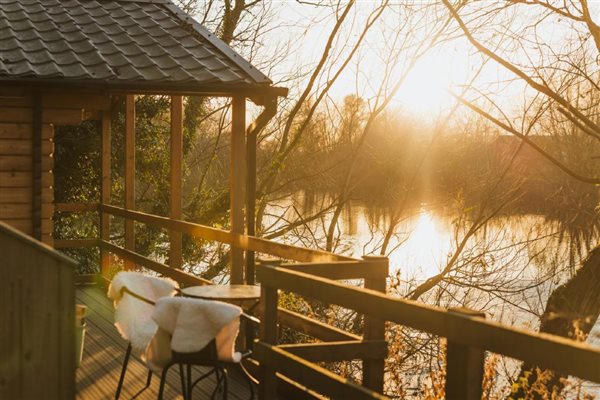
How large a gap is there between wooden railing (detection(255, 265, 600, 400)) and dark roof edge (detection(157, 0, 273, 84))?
3.71 metres

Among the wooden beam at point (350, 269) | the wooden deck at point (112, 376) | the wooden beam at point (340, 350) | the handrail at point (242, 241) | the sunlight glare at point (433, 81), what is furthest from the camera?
the sunlight glare at point (433, 81)

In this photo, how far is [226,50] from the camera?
27.7 feet

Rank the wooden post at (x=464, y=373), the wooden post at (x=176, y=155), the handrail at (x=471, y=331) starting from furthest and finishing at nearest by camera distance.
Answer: the wooden post at (x=176, y=155) → the wooden post at (x=464, y=373) → the handrail at (x=471, y=331)

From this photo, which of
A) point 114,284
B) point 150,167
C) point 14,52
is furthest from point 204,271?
point 114,284

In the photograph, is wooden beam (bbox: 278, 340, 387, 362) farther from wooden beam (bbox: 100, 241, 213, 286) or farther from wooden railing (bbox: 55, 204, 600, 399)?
wooden beam (bbox: 100, 241, 213, 286)

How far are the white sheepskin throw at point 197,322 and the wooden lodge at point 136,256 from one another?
0.70 ft

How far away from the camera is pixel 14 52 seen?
8.03m

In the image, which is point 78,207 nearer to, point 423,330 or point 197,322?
point 197,322

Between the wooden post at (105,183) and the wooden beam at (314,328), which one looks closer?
the wooden beam at (314,328)

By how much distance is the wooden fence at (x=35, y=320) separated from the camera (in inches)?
137

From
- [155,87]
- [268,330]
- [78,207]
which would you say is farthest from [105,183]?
[268,330]

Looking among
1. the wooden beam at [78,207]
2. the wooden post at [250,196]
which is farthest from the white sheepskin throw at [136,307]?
the wooden beam at [78,207]

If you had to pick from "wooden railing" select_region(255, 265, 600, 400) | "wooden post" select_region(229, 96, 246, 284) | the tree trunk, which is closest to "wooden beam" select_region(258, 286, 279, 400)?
"wooden railing" select_region(255, 265, 600, 400)

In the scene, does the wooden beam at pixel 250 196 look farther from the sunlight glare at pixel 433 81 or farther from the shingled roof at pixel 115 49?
the sunlight glare at pixel 433 81
